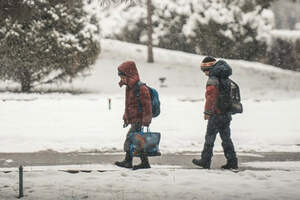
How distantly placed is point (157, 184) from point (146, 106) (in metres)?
1.27

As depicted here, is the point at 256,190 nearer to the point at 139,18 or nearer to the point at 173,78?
the point at 173,78

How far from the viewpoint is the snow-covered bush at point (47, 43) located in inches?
857

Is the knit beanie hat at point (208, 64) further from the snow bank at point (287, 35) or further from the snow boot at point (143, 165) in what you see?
the snow bank at point (287, 35)

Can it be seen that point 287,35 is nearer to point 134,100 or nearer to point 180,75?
point 180,75

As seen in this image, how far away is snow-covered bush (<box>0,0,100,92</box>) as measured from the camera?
71.4ft

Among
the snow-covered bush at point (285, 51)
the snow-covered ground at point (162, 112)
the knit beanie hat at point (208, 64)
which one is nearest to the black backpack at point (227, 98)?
the knit beanie hat at point (208, 64)

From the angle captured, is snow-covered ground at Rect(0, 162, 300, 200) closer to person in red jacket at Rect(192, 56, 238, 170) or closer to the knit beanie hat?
Answer: person in red jacket at Rect(192, 56, 238, 170)

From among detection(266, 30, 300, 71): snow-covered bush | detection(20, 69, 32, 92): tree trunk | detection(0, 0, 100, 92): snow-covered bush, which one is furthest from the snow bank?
detection(20, 69, 32, 92): tree trunk

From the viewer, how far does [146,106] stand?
313 inches

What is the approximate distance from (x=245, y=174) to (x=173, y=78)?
2044cm

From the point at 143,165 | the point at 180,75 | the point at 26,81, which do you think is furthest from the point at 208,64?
the point at 180,75

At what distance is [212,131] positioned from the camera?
826 cm

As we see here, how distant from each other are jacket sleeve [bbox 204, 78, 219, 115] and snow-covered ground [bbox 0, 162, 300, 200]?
2.78 ft

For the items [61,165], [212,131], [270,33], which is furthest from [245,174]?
[270,33]
